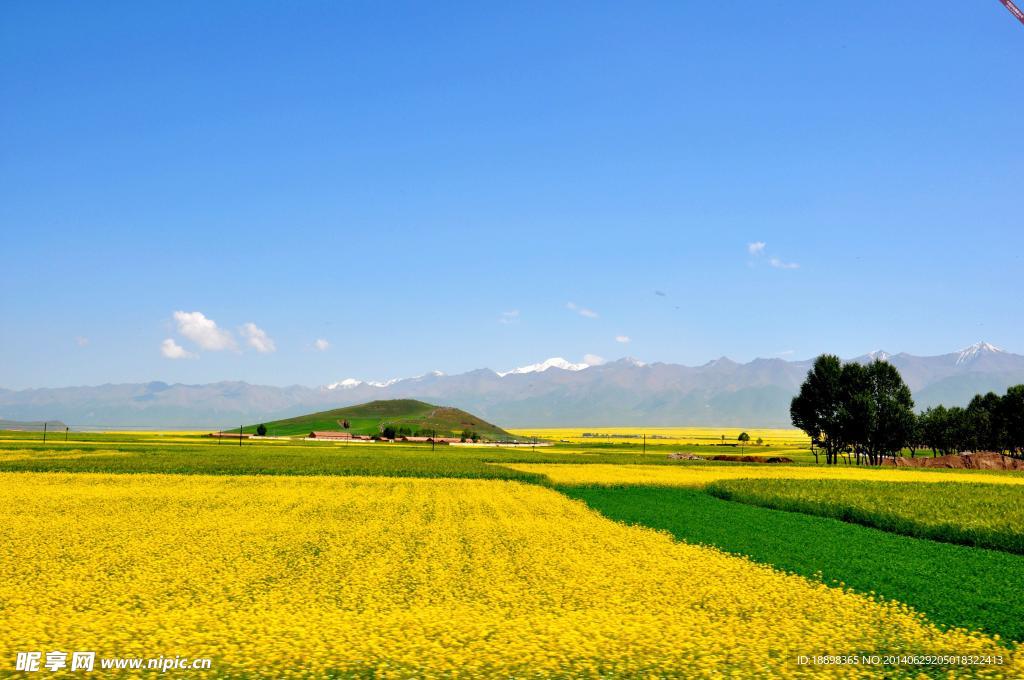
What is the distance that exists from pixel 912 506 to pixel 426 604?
111 ft

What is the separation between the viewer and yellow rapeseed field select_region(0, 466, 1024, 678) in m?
13.4

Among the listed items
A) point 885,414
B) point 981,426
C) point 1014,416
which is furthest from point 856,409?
point 981,426

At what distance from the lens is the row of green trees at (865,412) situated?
416 feet

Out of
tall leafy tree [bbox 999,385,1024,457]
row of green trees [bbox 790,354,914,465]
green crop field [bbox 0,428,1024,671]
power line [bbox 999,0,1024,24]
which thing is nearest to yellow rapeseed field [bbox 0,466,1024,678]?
green crop field [bbox 0,428,1024,671]

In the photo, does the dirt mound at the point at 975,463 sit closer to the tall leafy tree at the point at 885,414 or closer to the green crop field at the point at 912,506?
the tall leafy tree at the point at 885,414

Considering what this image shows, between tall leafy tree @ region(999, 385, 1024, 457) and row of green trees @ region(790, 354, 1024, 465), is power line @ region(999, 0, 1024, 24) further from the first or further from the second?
tall leafy tree @ region(999, 385, 1024, 457)

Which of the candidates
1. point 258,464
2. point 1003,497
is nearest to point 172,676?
point 1003,497

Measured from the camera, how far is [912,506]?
39719 mm

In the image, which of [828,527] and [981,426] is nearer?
[828,527]

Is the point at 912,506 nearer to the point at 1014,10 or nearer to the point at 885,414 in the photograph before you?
the point at 1014,10

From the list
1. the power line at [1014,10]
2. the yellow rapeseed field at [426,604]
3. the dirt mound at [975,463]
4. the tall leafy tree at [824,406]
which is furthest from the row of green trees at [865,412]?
the yellow rapeseed field at [426,604]

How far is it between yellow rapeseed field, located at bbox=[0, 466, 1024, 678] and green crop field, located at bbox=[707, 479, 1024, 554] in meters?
14.1

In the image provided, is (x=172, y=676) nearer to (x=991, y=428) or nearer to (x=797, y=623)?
(x=797, y=623)

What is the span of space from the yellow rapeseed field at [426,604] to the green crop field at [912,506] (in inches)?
553
